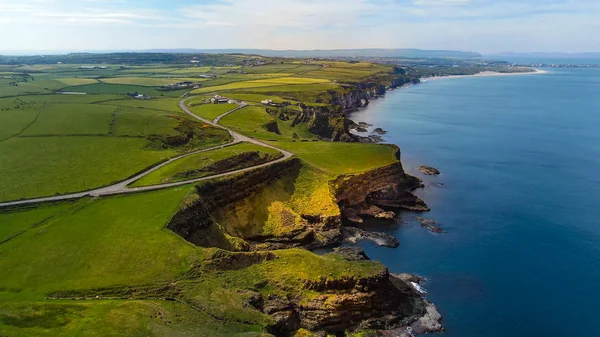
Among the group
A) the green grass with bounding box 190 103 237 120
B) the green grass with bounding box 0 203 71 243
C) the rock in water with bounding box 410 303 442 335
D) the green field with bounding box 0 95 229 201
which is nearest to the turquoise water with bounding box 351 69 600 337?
the rock in water with bounding box 410 303 442 335

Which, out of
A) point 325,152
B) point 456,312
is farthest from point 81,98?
point 456,312

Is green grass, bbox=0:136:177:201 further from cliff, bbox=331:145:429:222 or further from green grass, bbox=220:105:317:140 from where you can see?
cliff, bbox=331:145:429:222

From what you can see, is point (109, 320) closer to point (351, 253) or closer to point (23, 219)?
point (23, 219)

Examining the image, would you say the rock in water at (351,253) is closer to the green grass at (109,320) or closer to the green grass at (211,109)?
the green grass at (109,320)

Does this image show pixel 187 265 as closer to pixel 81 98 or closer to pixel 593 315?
pixel 593 315

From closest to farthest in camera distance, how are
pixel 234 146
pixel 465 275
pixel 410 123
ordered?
pixel 465 275 < pixel 234 146 < pixel 410 123
